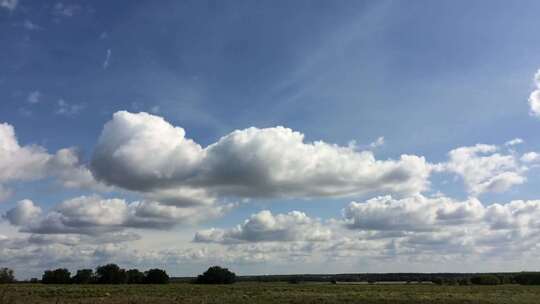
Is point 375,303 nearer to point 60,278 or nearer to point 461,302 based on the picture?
point 461,302

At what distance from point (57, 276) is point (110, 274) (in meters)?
12.5

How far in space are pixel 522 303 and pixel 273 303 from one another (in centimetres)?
2529

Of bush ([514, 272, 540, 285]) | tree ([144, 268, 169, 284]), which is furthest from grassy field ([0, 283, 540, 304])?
bush ([514, 272, 540, 285])

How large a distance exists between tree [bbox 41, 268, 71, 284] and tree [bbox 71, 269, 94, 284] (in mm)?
2759

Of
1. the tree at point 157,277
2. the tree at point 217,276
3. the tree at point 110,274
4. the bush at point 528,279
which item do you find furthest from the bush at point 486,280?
the tree at point 110,274

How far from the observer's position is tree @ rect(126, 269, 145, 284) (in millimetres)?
135625

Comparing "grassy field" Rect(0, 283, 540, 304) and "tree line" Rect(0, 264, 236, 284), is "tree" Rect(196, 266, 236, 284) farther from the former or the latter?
"grassy field" Rect(0, 283, 540, 304)

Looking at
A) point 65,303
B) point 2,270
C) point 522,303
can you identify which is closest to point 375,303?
point 522,303

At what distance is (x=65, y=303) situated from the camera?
45.6 meters

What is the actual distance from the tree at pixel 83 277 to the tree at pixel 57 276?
2.76m

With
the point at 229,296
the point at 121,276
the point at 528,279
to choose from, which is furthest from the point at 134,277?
the point at 528,279

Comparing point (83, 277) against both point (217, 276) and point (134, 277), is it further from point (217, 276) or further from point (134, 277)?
point (217, 276)

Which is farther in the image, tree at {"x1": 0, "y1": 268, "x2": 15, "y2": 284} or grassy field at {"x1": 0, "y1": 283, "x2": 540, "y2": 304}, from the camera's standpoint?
tree at {"x1": 0, "y1": 268, "x2": 15, "y2": 284}

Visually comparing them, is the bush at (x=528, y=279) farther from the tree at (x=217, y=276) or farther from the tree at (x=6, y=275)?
the tree at (x=6, y=275)
